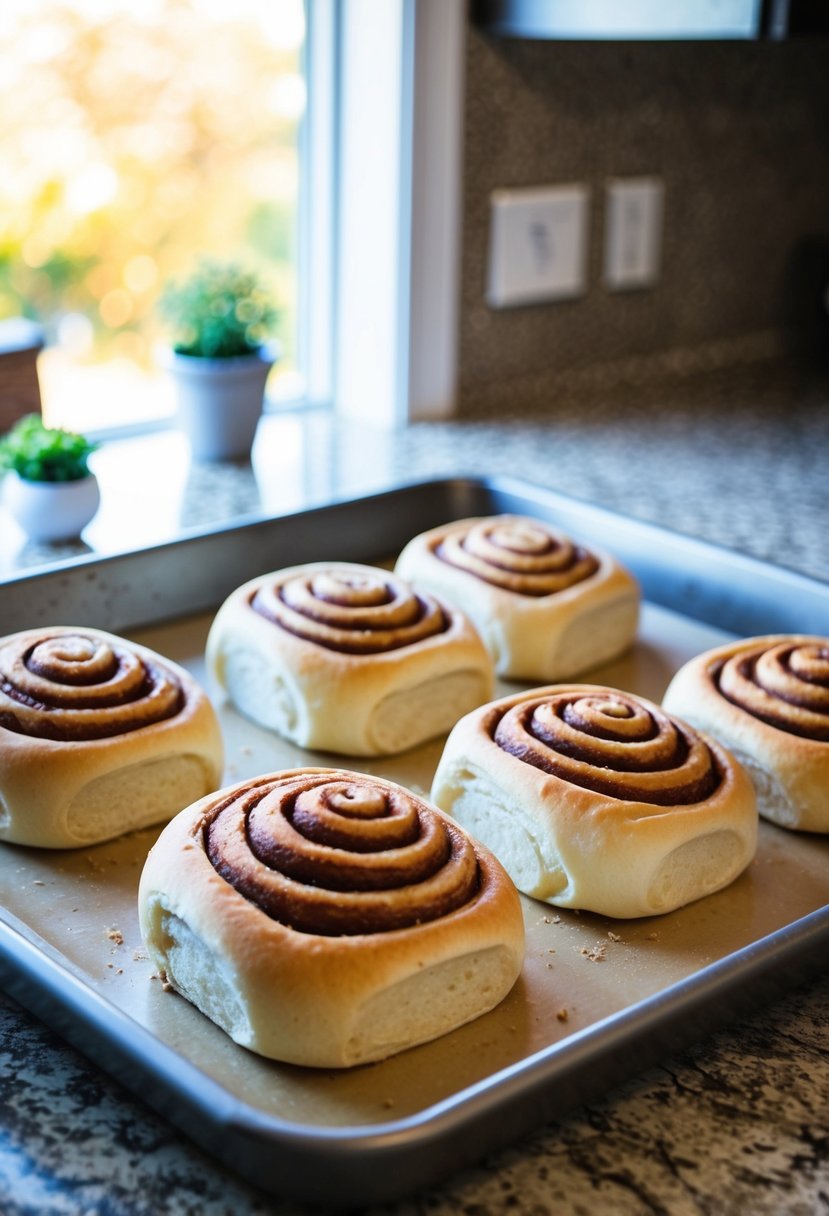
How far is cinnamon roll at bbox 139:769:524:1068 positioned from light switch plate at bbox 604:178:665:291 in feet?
4.98

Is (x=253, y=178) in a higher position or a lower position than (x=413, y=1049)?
higher

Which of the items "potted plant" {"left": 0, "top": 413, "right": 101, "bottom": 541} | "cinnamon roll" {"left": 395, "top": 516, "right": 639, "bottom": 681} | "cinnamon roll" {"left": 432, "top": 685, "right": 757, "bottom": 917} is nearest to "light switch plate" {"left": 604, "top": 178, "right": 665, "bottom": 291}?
"cinnamon roll" {"left": 395, "top": 516, "right": 639, "bottom": 681}

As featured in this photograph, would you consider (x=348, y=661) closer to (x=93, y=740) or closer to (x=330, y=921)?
(x=93, y=740)

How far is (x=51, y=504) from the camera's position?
1559 mm

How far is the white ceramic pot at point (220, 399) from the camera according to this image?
181 cm

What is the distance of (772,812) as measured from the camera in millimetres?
1190

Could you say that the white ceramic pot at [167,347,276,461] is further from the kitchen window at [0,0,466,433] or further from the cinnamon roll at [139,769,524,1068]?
the cinnamon roll at [139,769,524,1068]

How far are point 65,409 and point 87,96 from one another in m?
0.53

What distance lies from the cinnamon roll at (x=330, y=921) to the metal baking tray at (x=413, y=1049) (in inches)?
0.9

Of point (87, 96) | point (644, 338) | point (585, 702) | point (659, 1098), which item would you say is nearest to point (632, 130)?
point (644, 338)

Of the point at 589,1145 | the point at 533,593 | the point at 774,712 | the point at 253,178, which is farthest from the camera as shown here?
the point at 253,178

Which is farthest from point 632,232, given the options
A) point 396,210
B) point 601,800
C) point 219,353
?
point 601,800

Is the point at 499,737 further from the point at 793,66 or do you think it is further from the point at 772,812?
the point at 793,66

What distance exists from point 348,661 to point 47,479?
482 millimetres
